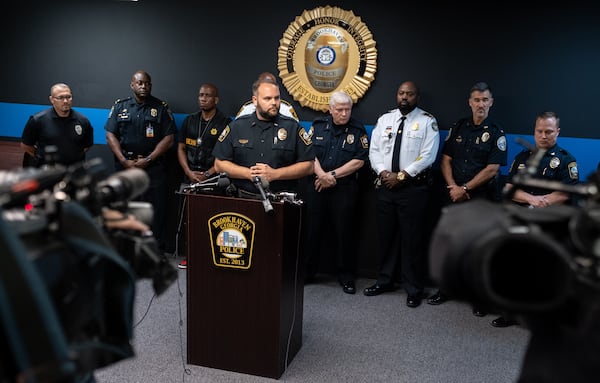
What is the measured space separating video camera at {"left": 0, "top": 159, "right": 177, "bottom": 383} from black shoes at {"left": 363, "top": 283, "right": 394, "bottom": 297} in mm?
3225

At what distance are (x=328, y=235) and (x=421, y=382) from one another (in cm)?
198

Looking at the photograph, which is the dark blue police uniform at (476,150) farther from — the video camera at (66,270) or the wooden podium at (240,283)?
the video camera at (66,270)

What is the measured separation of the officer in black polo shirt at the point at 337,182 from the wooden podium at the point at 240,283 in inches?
55.7

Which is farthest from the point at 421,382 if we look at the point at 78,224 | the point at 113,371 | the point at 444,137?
the point at 78,224

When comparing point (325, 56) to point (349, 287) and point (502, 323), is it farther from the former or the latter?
point (502, 323)

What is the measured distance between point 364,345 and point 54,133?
3304mm

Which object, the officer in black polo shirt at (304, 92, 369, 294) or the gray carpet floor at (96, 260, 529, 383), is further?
the officer in black polo shirt at (304, 92, 369, 294)

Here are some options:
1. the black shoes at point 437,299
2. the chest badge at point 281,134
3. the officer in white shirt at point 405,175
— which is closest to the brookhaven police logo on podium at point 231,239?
the chest badge at point 281,134

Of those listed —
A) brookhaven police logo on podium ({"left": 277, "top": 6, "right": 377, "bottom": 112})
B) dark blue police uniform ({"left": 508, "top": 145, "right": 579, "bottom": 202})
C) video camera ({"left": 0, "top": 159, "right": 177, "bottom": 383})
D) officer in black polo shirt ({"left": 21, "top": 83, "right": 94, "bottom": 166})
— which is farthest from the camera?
officer in black polo shirt ({"left": 21, "top": 83, "right": 94, "bottom": 166})

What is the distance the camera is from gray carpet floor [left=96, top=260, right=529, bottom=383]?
303 cm

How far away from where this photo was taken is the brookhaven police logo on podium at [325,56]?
15.2 ft

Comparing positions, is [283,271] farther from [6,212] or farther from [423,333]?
[6,212]

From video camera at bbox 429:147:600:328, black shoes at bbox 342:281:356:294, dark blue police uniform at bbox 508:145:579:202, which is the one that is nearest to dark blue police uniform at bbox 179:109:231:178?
black shoes at bbox 342:281:356:294

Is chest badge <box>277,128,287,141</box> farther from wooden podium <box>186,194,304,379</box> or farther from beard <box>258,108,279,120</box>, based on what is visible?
wooden podium <box>186,194,304,379</box>
